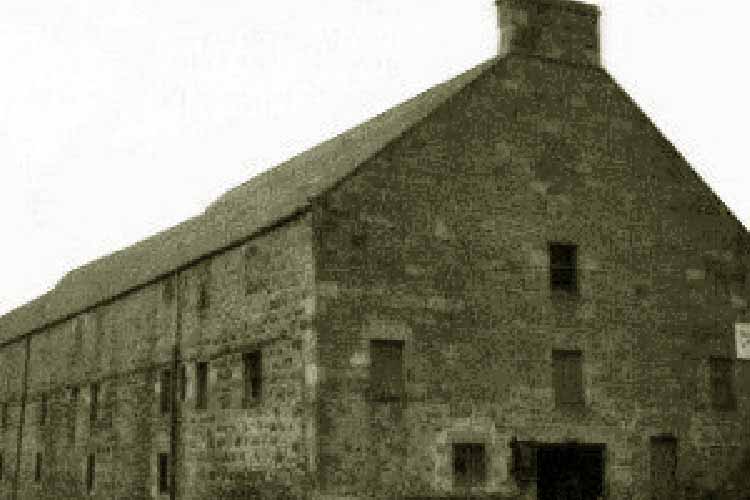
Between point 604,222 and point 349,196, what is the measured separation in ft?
20.3

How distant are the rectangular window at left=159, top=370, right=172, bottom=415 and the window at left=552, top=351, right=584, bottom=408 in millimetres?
9515

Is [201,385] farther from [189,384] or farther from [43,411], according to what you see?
[43,411]

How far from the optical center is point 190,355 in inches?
1025

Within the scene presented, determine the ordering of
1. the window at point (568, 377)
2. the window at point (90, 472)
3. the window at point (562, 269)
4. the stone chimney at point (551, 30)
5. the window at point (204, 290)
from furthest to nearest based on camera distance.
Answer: the window at point (90, 472) → the window at point (204, 290) → the stone chimney at point (551, 30) → the window at point (562, 269) → the window at point (568, 377)

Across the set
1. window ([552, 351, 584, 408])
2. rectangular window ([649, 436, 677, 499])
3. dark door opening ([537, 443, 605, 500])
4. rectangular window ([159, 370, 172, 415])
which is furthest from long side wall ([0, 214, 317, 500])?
rectangular window ([649, 436, 677, 499])

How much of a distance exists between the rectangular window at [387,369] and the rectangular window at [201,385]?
5.29 meters

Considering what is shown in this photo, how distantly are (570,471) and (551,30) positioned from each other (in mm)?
9742

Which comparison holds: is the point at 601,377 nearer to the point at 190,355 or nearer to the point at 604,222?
the point at 604,222

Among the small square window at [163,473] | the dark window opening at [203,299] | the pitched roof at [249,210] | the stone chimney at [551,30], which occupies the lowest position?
the small square window at [163,473]

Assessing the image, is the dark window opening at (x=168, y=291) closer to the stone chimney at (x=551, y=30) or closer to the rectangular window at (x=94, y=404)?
the rectangular window at (x=94, y=404)

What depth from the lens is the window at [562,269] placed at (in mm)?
24078

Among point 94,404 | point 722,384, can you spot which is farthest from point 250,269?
point 722,384

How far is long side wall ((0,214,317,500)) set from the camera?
72.0ft

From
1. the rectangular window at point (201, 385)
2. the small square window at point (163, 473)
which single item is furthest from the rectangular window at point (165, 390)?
the rectangular window at point (201, 385)
